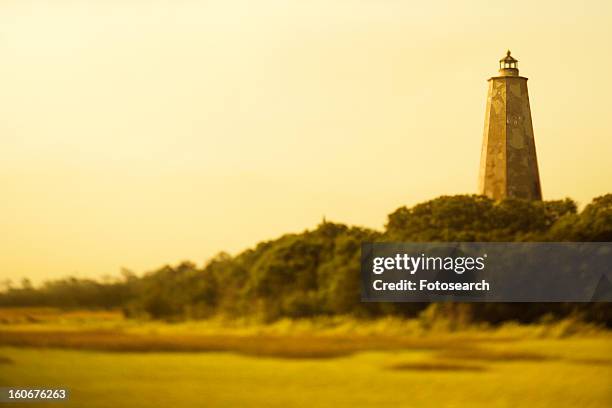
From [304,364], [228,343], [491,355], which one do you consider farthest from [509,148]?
[228,343]

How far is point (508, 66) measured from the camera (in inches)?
303

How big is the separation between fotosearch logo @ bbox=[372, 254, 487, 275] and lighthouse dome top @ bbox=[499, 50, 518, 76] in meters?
1.26

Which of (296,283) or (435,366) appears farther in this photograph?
(296,283)

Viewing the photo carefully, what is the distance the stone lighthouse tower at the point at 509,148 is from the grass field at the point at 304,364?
1.19 metres

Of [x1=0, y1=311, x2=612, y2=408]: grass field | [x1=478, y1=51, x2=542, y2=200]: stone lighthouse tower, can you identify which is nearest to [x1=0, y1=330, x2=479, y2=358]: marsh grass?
[x1=0, y1=311, x2=612, y2=408]: grass field

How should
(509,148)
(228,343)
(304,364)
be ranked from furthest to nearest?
(509,148)
(228,343)
(304,364)

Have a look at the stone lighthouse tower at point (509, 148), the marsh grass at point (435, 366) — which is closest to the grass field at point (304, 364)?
the marsh grass at point (435, 366)

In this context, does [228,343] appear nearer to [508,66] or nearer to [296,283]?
[296,283]

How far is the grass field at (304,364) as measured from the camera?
693 centimetres

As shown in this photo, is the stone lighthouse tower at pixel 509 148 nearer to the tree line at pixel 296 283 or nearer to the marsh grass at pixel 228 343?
the tree line at pixel 296 283

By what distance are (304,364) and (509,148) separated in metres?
2.20

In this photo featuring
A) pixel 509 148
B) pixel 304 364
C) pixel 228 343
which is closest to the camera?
pixel 304 364

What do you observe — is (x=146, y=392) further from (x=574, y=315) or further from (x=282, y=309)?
(x=574, y=315)

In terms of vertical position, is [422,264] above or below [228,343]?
above
